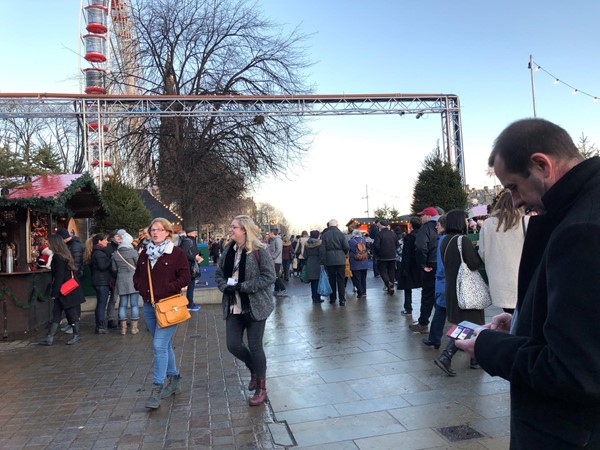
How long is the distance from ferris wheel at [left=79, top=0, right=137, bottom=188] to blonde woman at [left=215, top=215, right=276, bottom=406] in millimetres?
15904

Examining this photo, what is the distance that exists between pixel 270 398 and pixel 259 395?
23 cm

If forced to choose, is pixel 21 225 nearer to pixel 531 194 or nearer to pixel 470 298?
pixel 470 298

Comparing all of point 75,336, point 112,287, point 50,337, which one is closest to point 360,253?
point 112,287

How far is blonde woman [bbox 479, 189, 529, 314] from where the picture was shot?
497 cm

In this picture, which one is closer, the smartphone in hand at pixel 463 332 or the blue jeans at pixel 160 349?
the smartphone in hand at pixel 463 332

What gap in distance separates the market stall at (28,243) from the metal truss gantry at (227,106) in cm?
812

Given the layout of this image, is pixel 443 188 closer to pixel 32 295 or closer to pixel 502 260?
pixel 32 295

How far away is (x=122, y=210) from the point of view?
15352mm

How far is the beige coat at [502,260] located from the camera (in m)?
5.05

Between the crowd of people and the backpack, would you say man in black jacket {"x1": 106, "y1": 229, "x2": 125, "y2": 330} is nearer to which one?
the crowd of people

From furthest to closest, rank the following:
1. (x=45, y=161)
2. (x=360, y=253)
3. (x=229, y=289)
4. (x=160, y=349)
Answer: (x=360, y=253) < (x=45, y=161) < (x=160, y=349) < (x=229, y=289)

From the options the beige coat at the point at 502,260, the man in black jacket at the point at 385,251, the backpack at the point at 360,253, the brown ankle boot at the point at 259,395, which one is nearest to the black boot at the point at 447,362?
the beige coat at the point at 502,260

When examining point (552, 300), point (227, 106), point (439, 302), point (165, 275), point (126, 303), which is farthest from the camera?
point (227, 106)

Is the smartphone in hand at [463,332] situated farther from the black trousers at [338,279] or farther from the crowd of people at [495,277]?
the black trousers at [338,279]
